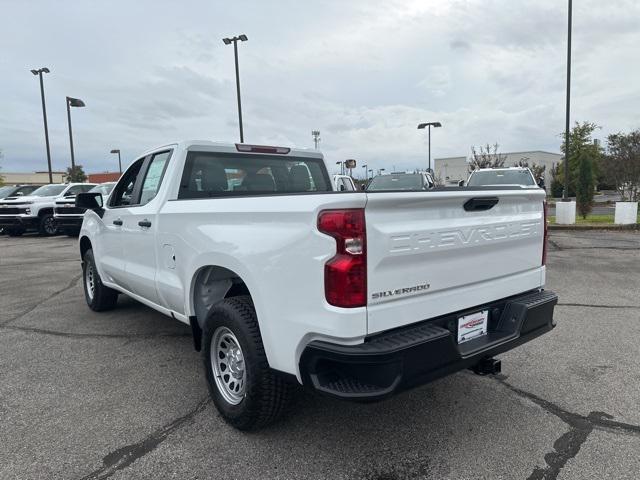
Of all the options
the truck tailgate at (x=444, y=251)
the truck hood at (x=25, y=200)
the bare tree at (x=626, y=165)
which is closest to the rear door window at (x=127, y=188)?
the truck tailgate at (x=444, y=251)

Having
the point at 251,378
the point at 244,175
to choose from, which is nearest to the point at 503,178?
the point at 244,175

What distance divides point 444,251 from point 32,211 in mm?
18568

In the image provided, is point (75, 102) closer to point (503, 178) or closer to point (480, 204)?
point (503, 178)

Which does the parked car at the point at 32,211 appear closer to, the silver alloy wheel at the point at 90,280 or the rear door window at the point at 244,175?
the silver alloy wheel at the point at 90,280

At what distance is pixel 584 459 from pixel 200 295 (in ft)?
A: 8.82

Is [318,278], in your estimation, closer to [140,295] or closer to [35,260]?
[140,295]

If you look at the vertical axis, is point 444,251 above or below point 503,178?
below

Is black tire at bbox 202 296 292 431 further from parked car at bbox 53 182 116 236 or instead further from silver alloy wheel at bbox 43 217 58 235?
silver alloy wheel at bbox 43 217 58 235

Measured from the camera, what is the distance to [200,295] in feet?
11.9

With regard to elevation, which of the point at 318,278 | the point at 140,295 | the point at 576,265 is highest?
the point at 318,278

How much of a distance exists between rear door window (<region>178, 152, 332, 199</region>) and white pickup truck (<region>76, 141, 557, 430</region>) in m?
0.09

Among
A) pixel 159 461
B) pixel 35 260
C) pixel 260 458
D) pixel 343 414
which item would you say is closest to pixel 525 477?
pixel 343 414

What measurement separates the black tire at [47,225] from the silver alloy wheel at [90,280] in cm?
1328

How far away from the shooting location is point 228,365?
10.7 feet
